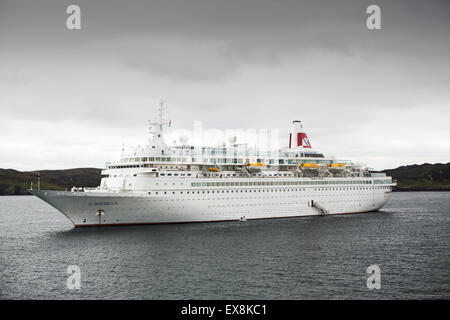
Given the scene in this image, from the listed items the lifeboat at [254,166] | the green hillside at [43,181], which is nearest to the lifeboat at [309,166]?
the lifeboat at [254,166]

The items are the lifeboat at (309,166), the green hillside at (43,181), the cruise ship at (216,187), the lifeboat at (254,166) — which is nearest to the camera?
the cruise ship at (216,187)

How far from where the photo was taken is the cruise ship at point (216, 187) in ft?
136

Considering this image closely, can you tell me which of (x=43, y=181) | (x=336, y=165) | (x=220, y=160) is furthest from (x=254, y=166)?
(x=43, y=181)

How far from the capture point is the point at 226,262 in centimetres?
2752

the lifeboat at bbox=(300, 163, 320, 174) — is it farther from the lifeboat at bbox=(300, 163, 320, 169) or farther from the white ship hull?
the white ship hull

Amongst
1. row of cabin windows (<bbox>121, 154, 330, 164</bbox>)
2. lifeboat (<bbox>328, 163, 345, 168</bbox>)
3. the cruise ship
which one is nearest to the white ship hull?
the cruise ship

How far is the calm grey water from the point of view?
22.0 meters

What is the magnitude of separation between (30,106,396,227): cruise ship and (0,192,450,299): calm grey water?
2296mm

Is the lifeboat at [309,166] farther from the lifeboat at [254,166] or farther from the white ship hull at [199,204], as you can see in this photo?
the lifeboat at [254,166]

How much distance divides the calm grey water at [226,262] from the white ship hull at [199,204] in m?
1.56

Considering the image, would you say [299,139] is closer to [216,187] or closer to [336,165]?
[336,165]

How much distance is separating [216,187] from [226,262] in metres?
19.3

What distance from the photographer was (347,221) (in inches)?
1948

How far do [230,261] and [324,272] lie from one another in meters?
6.59
